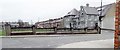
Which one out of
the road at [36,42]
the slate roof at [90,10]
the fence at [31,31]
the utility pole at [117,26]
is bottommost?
the road at [36,42]

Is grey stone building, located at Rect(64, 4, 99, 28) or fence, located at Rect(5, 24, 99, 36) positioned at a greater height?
grey stone building, located at Rect(64, 4, 99, 28)

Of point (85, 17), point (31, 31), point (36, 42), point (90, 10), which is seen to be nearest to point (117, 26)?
point (36, 42)

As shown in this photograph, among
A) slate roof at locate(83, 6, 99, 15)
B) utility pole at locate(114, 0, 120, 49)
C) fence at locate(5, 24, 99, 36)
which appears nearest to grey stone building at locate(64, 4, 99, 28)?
slate roof at locate(83, 6, 99, 15)

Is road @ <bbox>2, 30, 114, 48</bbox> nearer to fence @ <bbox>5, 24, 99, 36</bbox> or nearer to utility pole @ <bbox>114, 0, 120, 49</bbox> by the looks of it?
utility pole @ <bbox>114, 0, 120, 49</bbox>

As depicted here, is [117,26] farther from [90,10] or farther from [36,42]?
[90,10]

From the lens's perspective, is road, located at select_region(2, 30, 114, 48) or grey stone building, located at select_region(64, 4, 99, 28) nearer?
road, located at select_region(2, 30, 114, 48)

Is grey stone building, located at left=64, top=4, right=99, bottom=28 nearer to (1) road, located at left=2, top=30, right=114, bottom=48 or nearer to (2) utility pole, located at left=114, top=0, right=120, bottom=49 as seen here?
(1) road, located at left=2, top=30, right=114, bottom=48

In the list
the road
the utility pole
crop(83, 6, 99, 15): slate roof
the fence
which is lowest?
the road

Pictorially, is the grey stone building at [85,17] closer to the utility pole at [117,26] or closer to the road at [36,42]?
the road at [36,42]

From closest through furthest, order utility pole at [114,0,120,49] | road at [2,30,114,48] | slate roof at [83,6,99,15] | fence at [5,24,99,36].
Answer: utility pole at [114,0,120,49] < road at [2,30,114,48] < fence at [5,24,99,36] < slate roof at [83,6,99,15]

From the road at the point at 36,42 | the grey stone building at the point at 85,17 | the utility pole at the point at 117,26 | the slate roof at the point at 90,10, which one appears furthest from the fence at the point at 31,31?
the grey stone building at the point at 85,17

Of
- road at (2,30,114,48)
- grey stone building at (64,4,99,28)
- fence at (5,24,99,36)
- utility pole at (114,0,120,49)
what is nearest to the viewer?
utility pole at (114,0,120,49)

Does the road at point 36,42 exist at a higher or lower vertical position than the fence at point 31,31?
lower

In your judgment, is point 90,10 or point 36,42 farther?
point 90,10
